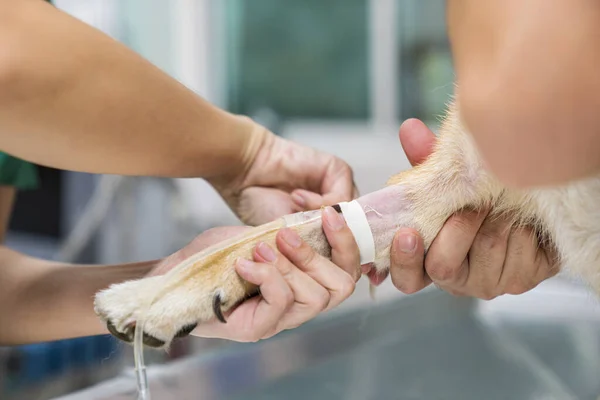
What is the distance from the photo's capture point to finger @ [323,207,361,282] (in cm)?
78

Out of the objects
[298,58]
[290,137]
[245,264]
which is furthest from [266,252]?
[298,58]

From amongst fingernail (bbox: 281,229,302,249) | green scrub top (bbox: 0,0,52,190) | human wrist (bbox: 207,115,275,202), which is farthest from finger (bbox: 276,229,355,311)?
green scrub top (bbox: 0,0,52,190)

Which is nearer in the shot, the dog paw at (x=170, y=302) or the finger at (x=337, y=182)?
the dog paw at (x=170, y=302)

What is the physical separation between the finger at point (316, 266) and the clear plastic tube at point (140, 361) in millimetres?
181

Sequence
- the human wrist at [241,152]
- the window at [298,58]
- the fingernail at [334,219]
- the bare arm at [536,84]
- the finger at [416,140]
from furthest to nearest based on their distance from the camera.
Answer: the window at [298,58], the human wrist at [241,152], the finger at [416,140], the fingernail at [334,219], the bare arm at [536,84]

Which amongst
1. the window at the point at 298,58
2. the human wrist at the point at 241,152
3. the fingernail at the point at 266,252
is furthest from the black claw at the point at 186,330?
the window at the point at 298,58

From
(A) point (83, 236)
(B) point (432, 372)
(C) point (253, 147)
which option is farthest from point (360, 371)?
(A) point (83, 236)

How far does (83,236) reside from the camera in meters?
2.47

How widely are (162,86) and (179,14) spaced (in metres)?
2.37

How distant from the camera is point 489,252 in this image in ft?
2.84

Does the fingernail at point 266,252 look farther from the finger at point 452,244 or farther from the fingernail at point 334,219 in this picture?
the finger at point 452,244

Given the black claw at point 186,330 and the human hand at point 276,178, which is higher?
the human hand at point 276,178

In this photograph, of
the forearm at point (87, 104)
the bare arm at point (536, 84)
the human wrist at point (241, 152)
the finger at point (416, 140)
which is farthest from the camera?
the human wrist at point (241, 152)

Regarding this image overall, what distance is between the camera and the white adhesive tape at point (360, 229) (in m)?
0.79
